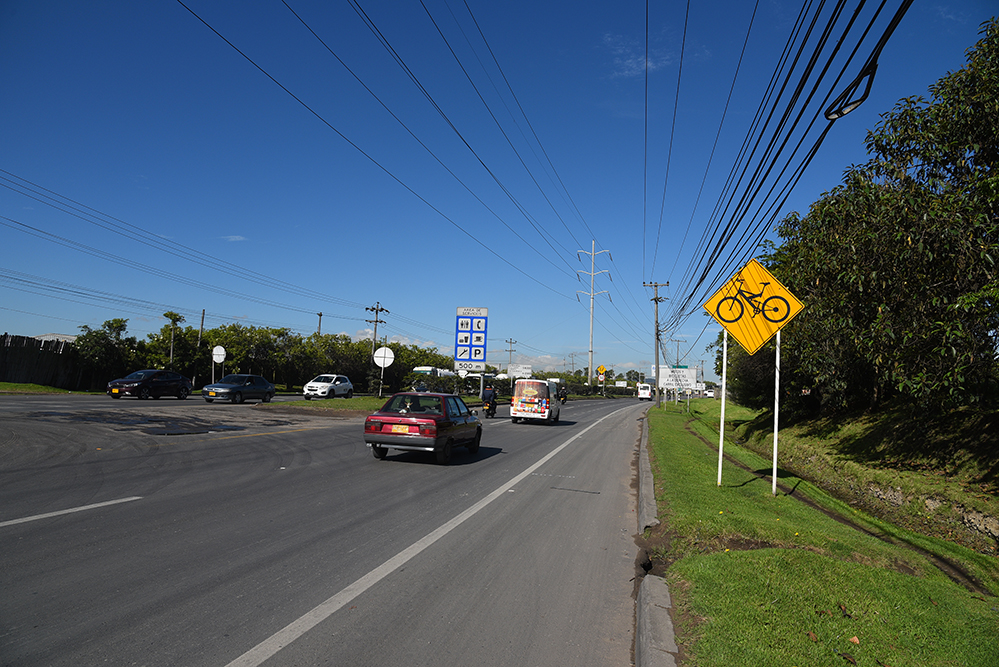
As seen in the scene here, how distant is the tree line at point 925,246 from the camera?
9.25 meters

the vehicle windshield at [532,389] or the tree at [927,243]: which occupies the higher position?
the tree at [927,243]

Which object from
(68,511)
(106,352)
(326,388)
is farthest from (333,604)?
(106,352)

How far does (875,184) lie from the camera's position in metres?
11.2

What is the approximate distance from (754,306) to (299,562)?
877 centimetres

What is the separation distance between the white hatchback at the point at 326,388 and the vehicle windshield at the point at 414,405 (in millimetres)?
27412

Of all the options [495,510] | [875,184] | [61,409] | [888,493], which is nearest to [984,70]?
[875,184]

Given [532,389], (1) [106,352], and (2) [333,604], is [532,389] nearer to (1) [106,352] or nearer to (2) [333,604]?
(2) [333,604]

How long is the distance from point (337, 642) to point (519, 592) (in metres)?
1.78

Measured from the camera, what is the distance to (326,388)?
3906 centimetres

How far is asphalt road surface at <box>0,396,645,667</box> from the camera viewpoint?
12.7 ft

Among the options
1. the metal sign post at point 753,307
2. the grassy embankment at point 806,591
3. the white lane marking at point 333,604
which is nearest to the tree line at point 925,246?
the metal sign post at point 753,307

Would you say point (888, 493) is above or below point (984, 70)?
below

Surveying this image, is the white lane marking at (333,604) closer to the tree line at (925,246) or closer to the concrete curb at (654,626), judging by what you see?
the concrete curb at (654,626)

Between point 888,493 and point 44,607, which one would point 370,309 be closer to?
point 888,493
